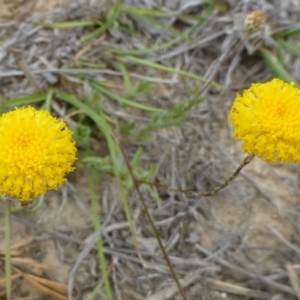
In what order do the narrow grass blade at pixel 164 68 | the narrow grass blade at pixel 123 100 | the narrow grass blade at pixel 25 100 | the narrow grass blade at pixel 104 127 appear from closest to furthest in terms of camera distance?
the narrow grass blade at pixel 104 127
the narrow grass blade at pixel 25 100
the narrow grass blade at pixel 123 100
the narrow grass blade at pixel 164 68

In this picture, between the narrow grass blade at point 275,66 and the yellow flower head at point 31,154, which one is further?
the narrow grass blade at point 275,66

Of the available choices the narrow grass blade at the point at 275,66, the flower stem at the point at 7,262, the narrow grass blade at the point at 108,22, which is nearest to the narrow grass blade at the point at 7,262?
the flower stem at the point at 7,262

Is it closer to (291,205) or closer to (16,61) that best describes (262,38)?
(291,205)

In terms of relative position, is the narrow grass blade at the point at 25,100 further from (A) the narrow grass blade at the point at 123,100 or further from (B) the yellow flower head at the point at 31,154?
(B) the yellow flower head at the point at 31,154

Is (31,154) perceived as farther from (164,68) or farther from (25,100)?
(164,68)

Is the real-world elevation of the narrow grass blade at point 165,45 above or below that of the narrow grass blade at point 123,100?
above

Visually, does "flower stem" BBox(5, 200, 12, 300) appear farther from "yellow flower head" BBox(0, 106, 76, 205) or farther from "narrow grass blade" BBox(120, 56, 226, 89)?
"narrow grass blade" BBox(120, 56, 226, 89)

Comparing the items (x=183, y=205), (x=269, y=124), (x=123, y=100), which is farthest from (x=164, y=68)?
(x=269, y=124)
